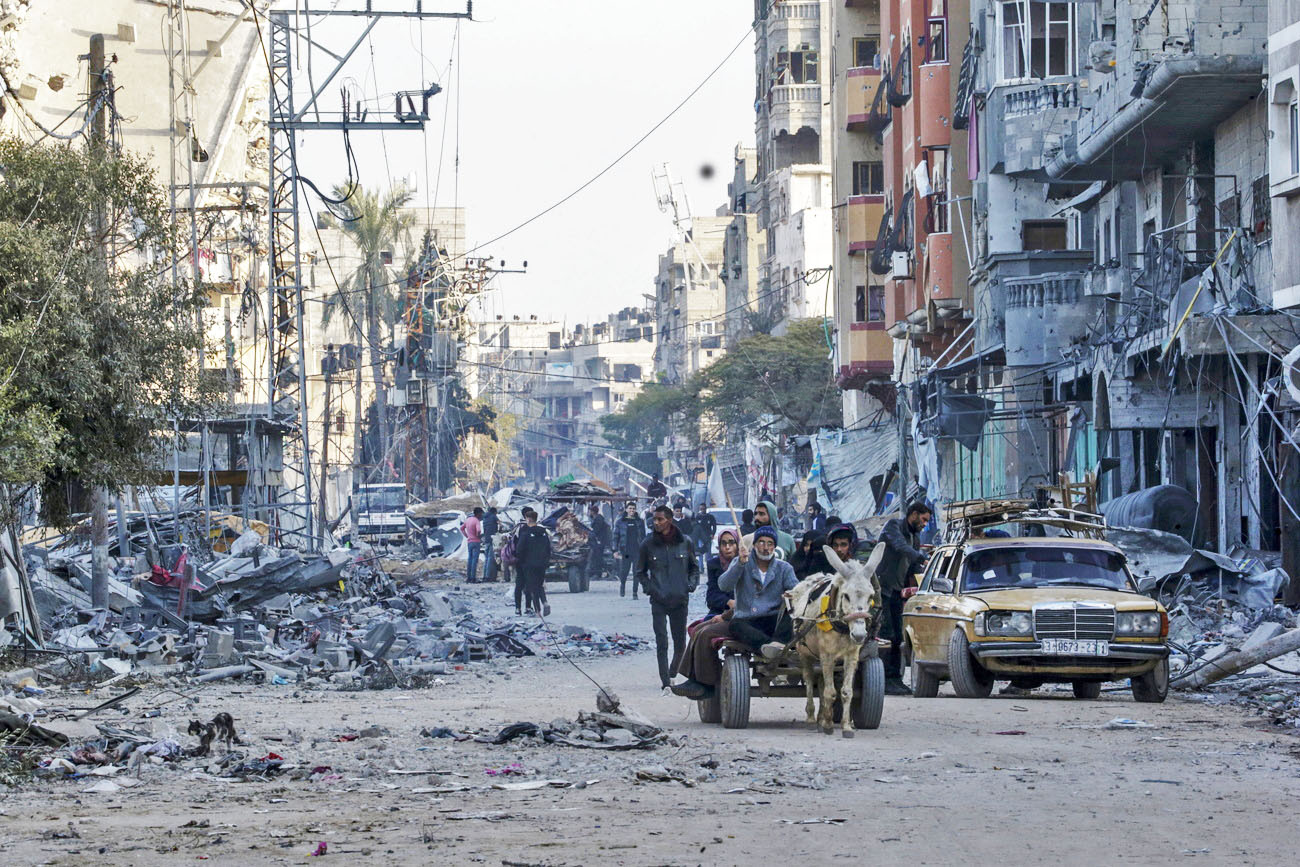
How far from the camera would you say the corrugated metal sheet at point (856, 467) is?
48.8m

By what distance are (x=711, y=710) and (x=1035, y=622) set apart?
3.11 m

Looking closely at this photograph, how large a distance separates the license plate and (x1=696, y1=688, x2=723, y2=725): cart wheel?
3071 millimetres

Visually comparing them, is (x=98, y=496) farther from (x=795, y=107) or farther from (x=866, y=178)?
(x=795, y=107)

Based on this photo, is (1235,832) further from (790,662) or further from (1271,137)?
(1271,137)

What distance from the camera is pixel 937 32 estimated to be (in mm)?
41156

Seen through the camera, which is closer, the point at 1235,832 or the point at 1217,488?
the point at 1235,832

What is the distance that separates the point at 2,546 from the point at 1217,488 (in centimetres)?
1661

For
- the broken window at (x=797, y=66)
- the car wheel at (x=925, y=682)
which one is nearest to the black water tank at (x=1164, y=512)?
the car wheel at (x=925, y=682)

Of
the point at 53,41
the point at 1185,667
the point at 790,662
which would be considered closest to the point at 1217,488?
the point at 1185,667

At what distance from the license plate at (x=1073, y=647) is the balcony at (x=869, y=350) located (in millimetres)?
38348

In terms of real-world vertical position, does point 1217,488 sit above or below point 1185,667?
above

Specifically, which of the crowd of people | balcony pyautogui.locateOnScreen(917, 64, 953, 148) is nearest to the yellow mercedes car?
the crowd of people

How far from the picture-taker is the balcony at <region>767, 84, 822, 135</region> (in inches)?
3706

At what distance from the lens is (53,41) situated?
50469 millimetres
